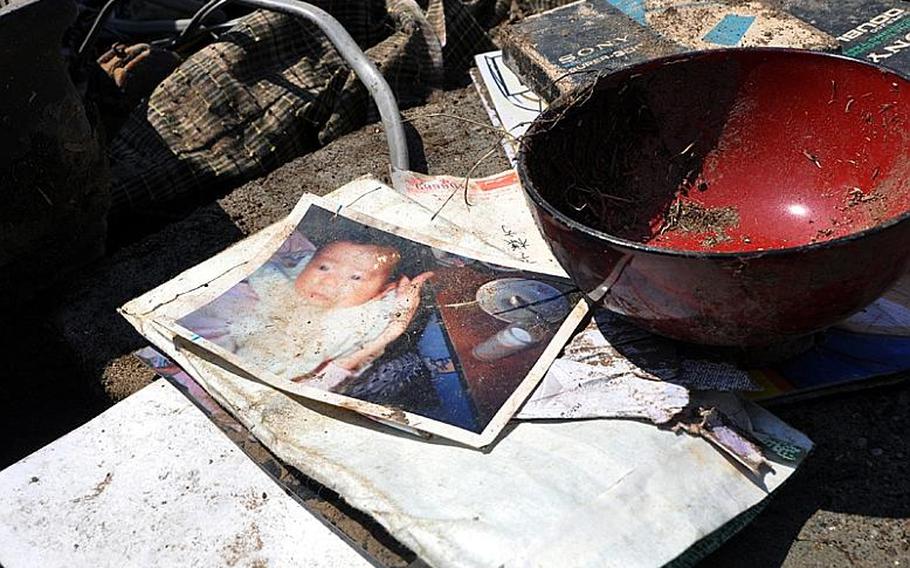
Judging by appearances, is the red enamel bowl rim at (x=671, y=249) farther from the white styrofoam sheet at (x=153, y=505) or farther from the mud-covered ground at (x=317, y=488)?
the white styrofoam sheet at (x=153, y=505)

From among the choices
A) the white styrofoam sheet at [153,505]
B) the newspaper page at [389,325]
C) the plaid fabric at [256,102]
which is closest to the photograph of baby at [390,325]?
the newspaper page at [389,325]

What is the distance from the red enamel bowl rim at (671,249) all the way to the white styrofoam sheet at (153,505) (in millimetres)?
493

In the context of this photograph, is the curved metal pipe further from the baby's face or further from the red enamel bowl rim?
the red enamel bowl rim

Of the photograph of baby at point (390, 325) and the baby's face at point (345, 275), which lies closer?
the photograph of baby at point (390, 325)

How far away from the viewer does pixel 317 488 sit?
127 cm

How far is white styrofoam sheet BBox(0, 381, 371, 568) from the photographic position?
1.22 meters

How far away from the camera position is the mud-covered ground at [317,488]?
46.1 inches

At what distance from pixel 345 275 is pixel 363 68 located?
703 mm

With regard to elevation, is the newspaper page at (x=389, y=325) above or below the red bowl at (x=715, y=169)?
below

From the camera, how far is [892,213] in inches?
53.3

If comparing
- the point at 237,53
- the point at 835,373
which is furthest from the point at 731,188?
the point at 237,53

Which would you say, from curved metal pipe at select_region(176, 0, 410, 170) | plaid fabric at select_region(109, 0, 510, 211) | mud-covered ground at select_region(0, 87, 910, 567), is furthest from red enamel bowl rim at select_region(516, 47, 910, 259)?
plaid fabric at select_region(109, 0, 510, 211)

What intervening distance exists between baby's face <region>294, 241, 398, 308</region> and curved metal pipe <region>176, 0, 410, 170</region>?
0.38 metres

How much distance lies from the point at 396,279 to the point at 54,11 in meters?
0.75
